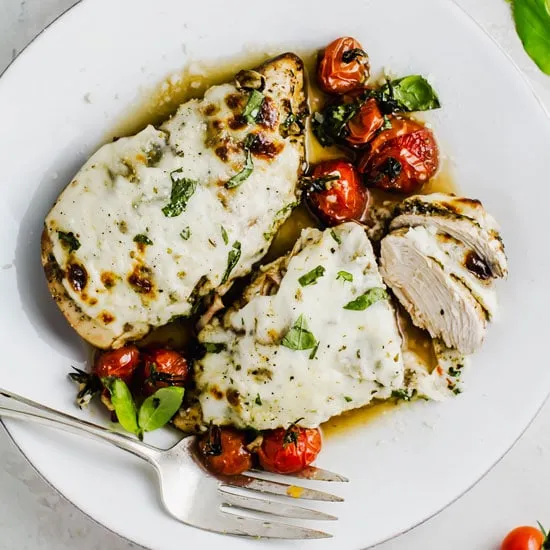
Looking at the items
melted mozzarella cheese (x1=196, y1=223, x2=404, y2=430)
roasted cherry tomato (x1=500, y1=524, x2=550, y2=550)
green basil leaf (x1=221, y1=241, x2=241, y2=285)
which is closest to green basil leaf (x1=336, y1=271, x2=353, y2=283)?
melted mozzarella cheese (x1=196, y1=223, x2=404, y2=430)

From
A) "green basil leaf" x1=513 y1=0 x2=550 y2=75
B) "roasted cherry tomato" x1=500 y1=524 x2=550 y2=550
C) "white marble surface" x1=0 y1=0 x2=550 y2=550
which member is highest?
"green basil leaf" x1=513 y1=0 x2=550 y2=75

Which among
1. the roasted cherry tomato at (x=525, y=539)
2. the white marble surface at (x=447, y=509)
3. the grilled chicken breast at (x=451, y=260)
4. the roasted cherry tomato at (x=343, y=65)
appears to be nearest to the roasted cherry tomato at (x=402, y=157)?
the grilled chicken breast at (x=451, y=260)

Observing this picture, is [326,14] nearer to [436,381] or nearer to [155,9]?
[155,9]

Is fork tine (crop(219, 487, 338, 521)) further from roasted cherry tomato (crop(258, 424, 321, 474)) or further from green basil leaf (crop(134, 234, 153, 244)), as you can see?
green basil leaf (crop(134, 234, 153, 244))

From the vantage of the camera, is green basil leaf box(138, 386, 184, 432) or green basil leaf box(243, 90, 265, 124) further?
green basil leaf box(138, 386, 184, 432)

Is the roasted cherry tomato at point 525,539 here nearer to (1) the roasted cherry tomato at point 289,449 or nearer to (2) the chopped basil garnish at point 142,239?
(1) the roasted cherry tomato at point 289,449

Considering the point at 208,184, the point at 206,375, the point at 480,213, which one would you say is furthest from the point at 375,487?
the point at 208,184

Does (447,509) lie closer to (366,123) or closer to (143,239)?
(366,123)
